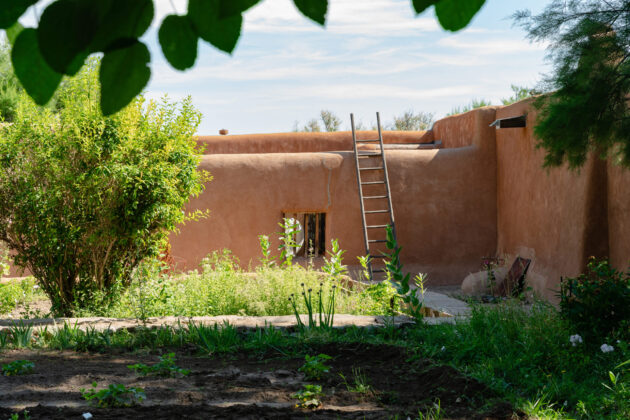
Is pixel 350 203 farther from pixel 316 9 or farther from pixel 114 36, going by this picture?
pixel 114 36

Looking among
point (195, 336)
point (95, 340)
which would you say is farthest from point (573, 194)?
point (95, 340)

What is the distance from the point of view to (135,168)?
5.95 m

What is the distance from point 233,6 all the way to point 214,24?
0.12 ft

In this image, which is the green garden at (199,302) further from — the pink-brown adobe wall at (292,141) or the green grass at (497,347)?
the pink-brown adobe wall at (292,141)

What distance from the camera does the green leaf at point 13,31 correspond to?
0.66 meters

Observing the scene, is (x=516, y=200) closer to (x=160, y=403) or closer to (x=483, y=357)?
(x=483, y=357)

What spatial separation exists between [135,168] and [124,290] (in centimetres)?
140

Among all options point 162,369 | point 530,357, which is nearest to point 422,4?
point 162,369

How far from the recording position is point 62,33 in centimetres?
61

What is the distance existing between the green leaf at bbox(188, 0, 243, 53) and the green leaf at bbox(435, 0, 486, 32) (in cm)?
25

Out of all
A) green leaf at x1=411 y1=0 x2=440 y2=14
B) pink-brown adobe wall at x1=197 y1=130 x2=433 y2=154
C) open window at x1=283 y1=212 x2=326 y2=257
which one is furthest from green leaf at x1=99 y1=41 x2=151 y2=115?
pink-brown adobe wall at x1=197 y1=130 x2=433 y2=154

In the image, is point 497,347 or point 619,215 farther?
point 619,215

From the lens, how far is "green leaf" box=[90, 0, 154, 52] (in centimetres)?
63

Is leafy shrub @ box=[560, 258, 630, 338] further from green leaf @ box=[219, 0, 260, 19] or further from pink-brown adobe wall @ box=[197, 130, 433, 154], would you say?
pink-brown adobe wall @ box=[197, 130, 433, 154]
